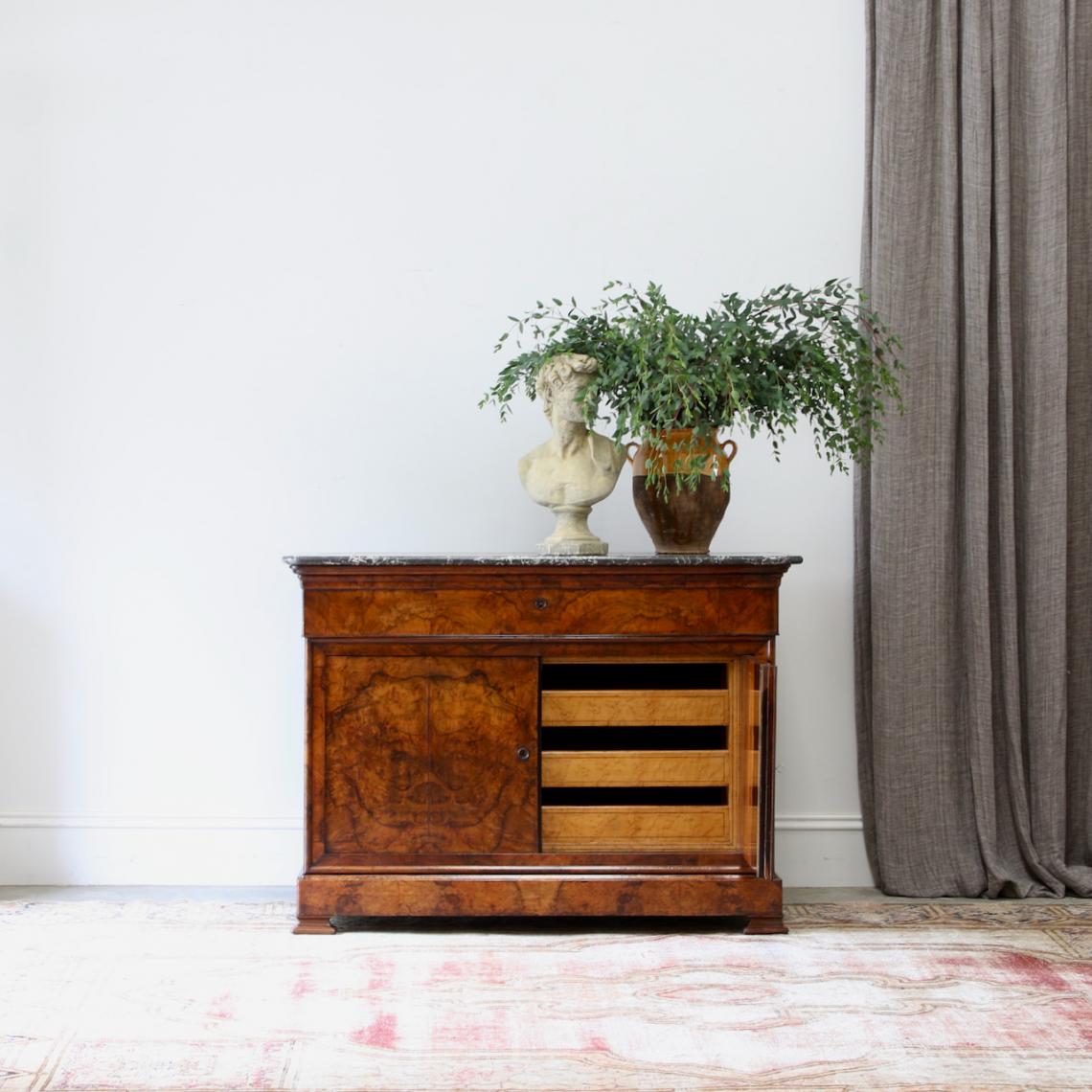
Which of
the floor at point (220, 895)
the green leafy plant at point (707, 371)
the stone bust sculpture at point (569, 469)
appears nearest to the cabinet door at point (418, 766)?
the stone bust sculpture at point (569, 469)

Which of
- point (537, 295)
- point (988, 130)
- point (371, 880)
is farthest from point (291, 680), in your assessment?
point (988, 130)

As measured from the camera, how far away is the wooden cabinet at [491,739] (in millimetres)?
2434

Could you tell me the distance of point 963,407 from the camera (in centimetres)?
283

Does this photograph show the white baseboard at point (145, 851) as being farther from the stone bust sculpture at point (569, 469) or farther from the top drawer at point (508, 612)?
the stone bust sculpture at point (569, 469)

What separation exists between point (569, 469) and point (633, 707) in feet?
1.68

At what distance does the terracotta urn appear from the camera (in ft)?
8.19

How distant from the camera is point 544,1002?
2.07 meters

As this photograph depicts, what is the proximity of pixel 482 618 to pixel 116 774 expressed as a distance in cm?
109

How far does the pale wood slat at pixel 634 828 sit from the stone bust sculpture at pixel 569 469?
54 cm

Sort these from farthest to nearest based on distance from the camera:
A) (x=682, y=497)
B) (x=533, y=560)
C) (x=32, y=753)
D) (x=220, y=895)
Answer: (x=32, y=753), (x=220, y=895), (x=682, y=497), (x=533, y=560)

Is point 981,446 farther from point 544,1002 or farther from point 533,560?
point 544,1002

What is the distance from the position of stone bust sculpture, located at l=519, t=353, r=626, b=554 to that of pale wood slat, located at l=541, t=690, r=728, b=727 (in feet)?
1.00

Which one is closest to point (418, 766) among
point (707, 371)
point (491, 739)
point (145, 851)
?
point (491, 739)

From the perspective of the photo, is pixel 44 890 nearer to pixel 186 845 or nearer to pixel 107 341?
pixel 186 845
